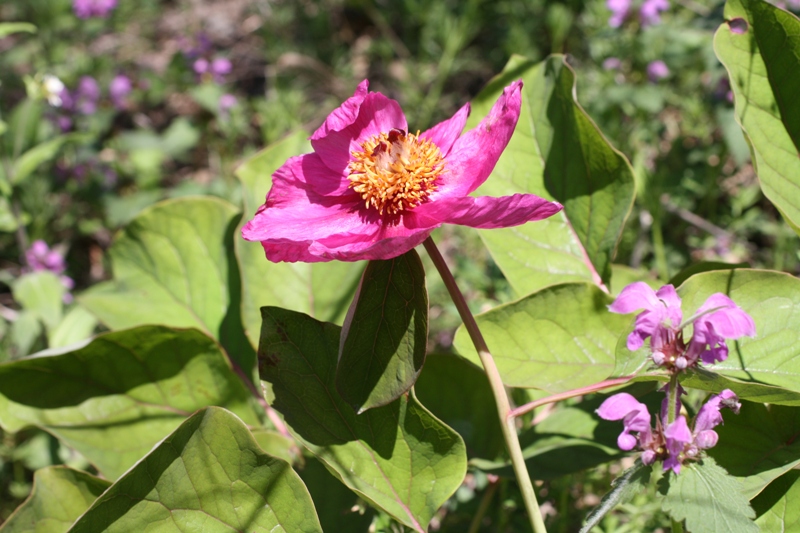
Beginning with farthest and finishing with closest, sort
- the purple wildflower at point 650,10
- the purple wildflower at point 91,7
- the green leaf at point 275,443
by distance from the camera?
the purple wildflower at point 91,7 < the purple wildflower at point 650,10 < the green leaf at point 275,443

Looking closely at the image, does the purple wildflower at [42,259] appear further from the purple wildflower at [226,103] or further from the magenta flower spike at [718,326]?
the magenta flower spike at [718,326]

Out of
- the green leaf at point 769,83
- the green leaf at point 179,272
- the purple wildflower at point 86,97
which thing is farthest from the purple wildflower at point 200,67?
the green leaf at point 769,83

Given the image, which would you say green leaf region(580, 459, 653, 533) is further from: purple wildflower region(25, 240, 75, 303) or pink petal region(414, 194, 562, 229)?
purple wildflower region(25, 240, 75, 303)

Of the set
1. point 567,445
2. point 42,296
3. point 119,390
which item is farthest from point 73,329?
point 567,445

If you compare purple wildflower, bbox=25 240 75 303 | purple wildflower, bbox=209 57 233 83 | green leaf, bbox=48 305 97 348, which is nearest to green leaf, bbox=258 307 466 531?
green leaf, bbox=48 305 97 348

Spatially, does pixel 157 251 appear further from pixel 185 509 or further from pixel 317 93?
pixel 317 93
